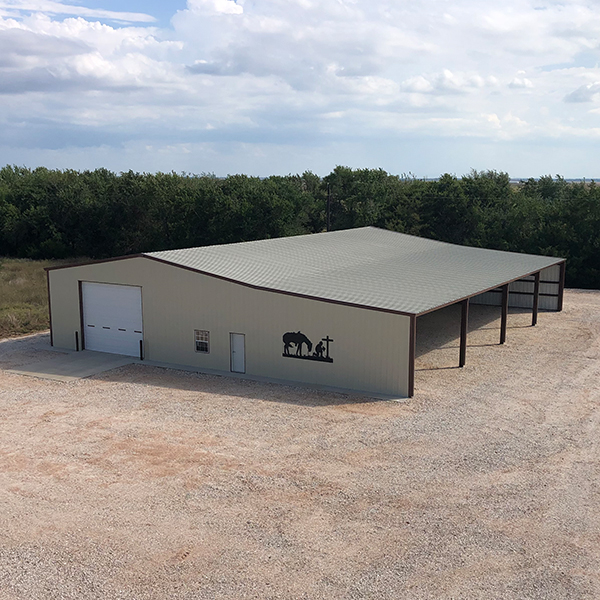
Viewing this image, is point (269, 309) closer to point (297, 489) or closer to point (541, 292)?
point (297, 489)

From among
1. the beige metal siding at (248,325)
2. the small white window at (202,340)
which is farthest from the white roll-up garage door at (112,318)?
the small white window at (202,340)

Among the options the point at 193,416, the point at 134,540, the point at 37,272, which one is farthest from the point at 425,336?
the point at 37,272

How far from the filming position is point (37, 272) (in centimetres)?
4375

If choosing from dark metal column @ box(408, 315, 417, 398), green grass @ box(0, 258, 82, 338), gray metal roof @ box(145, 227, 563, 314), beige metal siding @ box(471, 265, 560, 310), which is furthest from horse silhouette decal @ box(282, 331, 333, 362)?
beige metal siding @ box(471, 265, 560, 310)

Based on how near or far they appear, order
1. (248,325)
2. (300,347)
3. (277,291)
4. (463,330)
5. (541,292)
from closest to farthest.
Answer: (300,347) → (277,291) → (248,325) → (463,330) → (541,292)

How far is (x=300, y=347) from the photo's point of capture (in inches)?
784

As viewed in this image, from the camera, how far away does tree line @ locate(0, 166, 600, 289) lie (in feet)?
160

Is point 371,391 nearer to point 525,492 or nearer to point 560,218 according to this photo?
point 525,492

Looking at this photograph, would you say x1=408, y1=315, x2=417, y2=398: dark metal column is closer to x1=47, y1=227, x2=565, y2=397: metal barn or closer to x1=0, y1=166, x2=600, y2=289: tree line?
x1=47, y1=227, x2=565, y2=397: metal barn

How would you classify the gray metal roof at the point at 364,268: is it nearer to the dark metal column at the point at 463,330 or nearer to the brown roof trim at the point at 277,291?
the brown roof trim at the point at 277,291

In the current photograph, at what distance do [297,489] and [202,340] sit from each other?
10.1 meters

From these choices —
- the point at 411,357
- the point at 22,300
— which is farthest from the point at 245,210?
the point at 411,357

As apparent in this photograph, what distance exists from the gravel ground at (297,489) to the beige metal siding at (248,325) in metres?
1.16

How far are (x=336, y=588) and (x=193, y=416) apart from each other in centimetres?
818
